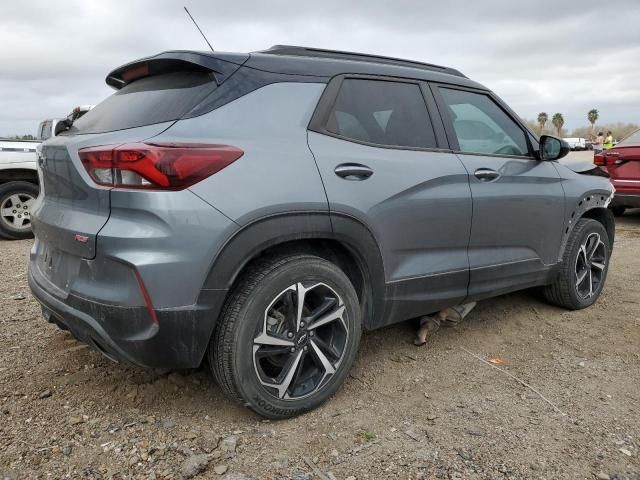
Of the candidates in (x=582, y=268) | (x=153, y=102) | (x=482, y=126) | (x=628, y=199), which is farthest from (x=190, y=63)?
(x=628, y=199)

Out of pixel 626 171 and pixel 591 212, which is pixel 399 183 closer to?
pixel 591 212

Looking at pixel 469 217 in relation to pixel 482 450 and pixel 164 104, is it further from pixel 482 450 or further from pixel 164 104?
pixel 164 104

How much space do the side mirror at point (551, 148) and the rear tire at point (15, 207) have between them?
20.2 feet

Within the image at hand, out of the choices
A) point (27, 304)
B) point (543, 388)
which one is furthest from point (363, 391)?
point (27, 304)

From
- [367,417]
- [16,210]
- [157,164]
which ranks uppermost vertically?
[157,164]

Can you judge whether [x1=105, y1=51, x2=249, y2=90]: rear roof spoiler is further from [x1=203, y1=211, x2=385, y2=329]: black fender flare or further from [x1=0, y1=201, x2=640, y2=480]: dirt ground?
[x1=0, y1=201, x2=640, y2=480]: dirt ground

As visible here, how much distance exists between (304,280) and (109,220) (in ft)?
2.83

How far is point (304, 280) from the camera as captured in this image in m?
2.38

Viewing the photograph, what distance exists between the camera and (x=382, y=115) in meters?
2.83

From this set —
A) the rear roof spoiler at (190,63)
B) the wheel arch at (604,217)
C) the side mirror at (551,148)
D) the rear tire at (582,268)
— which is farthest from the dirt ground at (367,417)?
the rear roof spoiler at (190,63)

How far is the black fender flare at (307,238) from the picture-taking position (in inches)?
84.1

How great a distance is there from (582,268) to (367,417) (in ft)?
8.32

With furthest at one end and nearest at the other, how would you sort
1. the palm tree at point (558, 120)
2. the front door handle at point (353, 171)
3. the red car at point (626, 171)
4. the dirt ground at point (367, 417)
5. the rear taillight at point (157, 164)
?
the palm tree at point (558, 120), the red car at point (626, 171), the front door handle at point (353, 171), the dirt ground at point (367, 417), the rear taillight at point (157, 164)

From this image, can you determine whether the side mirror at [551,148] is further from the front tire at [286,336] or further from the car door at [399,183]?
the front tire at [286,336]
